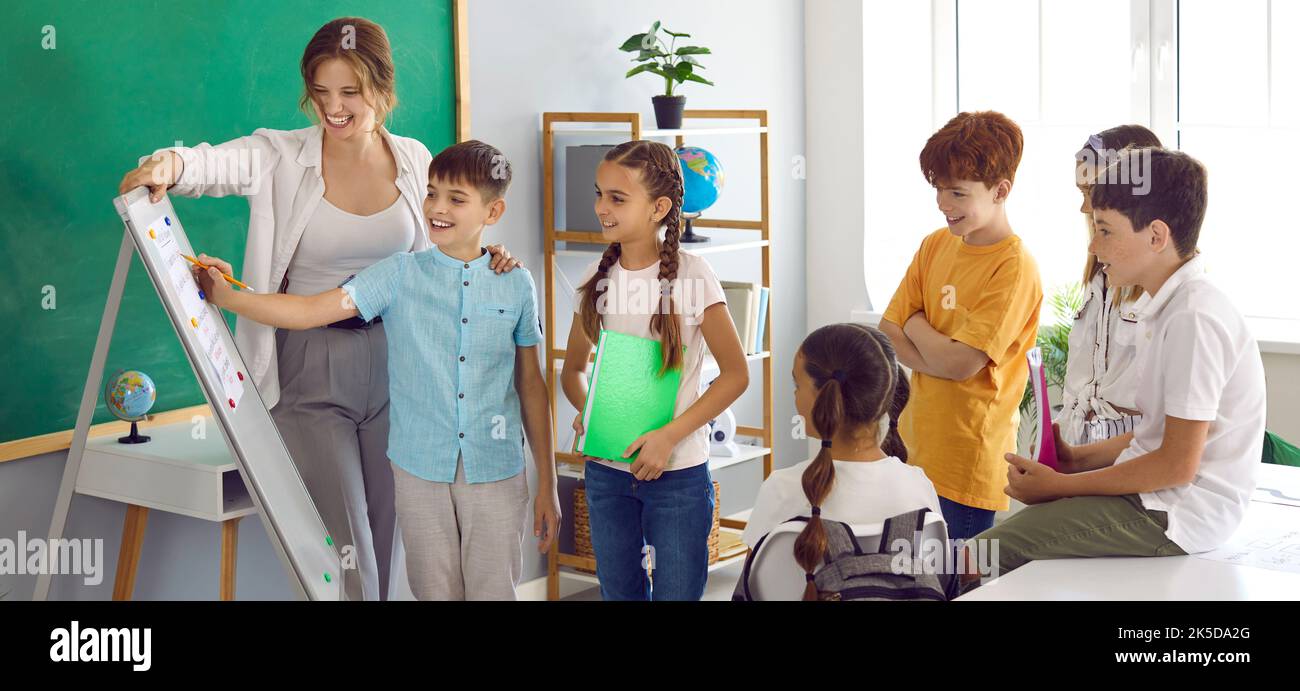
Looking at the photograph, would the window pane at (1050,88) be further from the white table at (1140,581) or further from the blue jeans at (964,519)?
the white table at (1140,581)

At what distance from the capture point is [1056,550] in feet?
6.01

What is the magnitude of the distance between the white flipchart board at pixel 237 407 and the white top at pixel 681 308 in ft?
1.77

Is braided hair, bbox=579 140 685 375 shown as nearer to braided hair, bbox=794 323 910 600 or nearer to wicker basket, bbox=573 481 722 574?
braided hair, bbox=794 323 910 600

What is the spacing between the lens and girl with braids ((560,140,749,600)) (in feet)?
7.11

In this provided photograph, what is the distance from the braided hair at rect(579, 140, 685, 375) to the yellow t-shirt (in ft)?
1.83

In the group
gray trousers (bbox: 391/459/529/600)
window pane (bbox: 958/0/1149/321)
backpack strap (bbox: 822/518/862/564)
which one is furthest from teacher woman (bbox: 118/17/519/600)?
window pane (bbox: 958/0/1149/321)

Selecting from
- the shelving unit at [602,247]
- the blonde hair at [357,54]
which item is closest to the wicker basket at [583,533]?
the shelving unit at [602,247]

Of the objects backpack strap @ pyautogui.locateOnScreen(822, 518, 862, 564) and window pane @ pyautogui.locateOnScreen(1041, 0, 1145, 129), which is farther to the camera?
window pane @ pyautogui.locateOnScreen(1041, 0, 1145, 129)

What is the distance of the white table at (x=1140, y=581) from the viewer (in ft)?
5.37

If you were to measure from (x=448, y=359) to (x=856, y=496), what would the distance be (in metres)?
0.78
